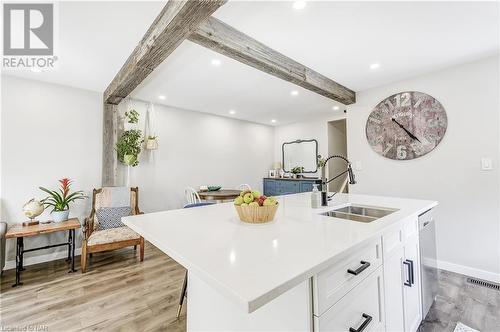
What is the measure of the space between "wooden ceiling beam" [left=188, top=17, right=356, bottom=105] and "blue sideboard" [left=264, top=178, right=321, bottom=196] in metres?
2.39

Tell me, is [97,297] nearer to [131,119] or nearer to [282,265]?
[282,265]

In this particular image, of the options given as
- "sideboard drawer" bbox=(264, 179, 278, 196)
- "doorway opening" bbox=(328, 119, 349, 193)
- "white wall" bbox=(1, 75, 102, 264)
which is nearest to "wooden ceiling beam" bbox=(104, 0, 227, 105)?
"white wall" bbox=(1, 75, 102, 264)

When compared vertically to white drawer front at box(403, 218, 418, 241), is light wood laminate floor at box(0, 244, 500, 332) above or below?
below

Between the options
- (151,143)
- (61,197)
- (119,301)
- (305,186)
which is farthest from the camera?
(305,186)

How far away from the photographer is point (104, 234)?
9.14ft

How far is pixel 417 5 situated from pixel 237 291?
2.21m

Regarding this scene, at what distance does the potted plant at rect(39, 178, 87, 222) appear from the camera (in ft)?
9.26

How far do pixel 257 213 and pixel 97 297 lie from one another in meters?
1.90

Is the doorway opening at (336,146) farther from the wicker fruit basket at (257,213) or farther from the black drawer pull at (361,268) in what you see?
the black drawer pull at (361,268)

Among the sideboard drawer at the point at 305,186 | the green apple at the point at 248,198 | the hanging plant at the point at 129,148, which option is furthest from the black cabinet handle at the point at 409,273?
the hanging plant at the point at 129,148

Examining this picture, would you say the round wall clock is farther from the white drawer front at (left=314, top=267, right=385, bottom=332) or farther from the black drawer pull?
the black drawer pull

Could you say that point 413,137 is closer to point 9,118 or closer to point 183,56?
point 183,56

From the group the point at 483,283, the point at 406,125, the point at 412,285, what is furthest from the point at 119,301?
the point at 406,125

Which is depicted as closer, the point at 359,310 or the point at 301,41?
the point at 359,310
